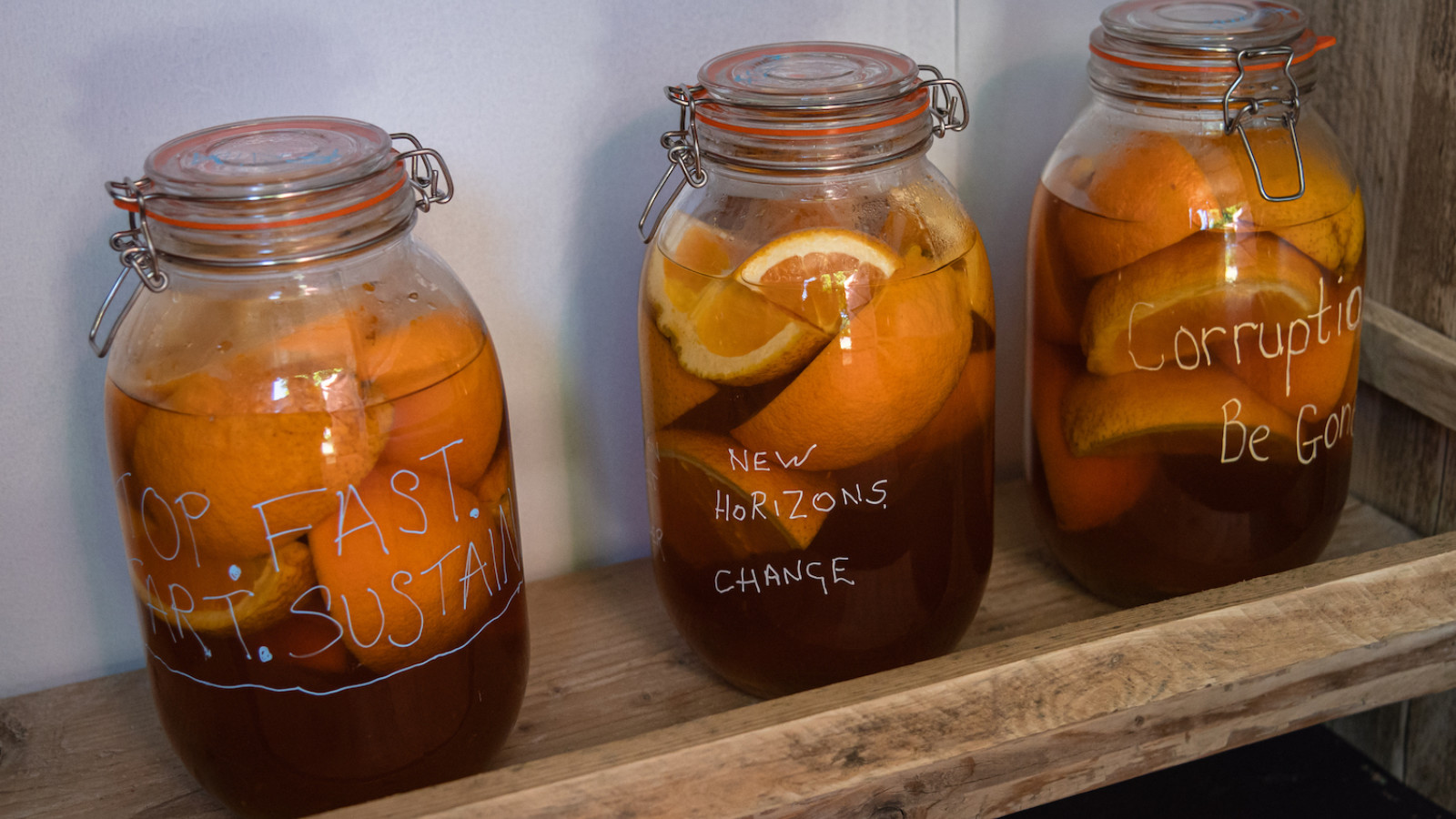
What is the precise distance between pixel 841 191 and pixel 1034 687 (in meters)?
0.23

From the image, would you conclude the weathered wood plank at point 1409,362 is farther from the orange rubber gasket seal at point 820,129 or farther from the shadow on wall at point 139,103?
the shadow on wall at point 139,103

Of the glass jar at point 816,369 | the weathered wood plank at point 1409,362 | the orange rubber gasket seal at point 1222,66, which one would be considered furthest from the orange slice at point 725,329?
the weathered wood plank at point 1409,362

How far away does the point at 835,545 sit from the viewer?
0.55 meters

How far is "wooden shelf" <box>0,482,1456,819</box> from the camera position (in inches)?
18.8

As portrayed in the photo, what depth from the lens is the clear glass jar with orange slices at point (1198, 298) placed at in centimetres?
58

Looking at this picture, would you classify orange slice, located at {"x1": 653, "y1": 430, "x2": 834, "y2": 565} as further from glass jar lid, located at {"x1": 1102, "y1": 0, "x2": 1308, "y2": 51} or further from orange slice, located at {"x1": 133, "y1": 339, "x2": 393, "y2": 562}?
glass jar lid, located at {"x1": 1102, "y1": 0, "x2": 1308, "y2": 51}

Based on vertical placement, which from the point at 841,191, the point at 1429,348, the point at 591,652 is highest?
the point at 841,191

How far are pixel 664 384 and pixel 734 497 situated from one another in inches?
2.4

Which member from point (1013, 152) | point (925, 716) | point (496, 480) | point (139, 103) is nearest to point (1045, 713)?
point (925, 716)

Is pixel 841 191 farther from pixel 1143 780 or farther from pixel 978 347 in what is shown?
pixel 1143 780

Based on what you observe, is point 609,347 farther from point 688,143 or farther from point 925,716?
point 925,716

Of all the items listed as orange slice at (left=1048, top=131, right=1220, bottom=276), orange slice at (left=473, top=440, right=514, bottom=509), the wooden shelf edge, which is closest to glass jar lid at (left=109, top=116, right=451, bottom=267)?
orange slice at (left=473, top=440, right=514, bottom=509)

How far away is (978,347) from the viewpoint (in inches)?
22.7

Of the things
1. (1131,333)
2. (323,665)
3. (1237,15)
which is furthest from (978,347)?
(323,665)
